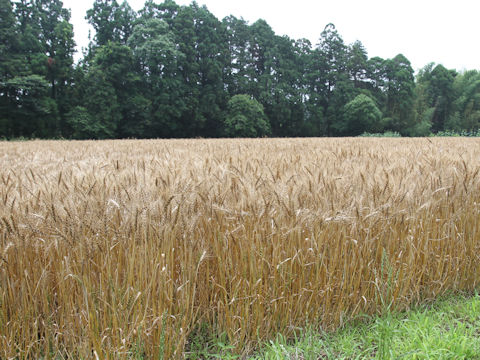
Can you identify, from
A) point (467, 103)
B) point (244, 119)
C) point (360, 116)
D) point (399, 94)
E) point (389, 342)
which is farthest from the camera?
point (467, 103)

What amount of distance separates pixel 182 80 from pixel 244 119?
7690 millimetres

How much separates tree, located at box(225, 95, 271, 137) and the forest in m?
0.12

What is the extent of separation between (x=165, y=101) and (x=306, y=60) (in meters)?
22.7

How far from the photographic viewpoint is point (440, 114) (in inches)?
2186

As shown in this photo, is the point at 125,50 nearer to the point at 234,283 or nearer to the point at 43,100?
the point at 43,100

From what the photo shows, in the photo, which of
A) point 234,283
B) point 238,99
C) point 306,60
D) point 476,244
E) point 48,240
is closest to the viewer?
point 48,240

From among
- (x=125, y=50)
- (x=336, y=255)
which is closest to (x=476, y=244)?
(x=336, y=255)

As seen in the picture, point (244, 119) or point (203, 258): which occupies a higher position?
point (244, 119)

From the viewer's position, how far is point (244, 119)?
31.8 metres

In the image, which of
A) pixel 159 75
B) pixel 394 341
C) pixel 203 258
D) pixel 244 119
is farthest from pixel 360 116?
pixel 203 258

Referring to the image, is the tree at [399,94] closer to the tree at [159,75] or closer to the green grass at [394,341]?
the tree at [159,75]

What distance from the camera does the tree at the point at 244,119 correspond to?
31938 millimetres

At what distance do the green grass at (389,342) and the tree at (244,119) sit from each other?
99.0ft

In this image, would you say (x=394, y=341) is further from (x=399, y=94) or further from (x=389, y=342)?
(x=399, y=94)
